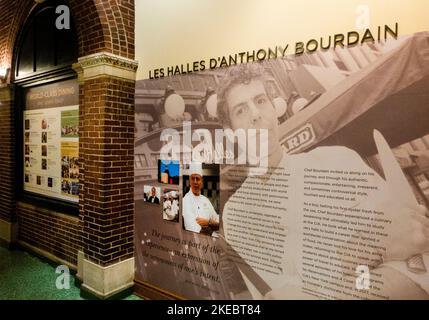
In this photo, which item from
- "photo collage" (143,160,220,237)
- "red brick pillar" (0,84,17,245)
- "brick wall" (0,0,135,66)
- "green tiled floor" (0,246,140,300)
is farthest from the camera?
"red brick pillar" (0,84,17,245)

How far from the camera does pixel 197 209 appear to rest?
318 cm

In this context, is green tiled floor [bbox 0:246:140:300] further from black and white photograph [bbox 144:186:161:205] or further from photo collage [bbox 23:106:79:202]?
black and white photograph [bbox 144:186:161:205]

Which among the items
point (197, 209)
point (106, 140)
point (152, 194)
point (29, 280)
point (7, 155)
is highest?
point (106, 140)

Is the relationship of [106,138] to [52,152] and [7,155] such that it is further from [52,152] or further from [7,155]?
[7,155]

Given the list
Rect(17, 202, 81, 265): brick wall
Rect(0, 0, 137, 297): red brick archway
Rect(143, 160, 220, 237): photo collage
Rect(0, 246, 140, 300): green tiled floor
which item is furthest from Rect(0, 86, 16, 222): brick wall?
Rect(143, 160, 220, 237): photo collage

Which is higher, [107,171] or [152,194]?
[107,171]

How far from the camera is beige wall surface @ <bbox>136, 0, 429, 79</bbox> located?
2184 mm

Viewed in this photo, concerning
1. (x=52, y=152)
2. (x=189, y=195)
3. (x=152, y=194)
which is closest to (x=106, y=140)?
(x=152, y=194)

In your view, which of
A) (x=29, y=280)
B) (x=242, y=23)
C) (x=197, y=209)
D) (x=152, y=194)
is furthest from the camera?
(x=29, y=280)

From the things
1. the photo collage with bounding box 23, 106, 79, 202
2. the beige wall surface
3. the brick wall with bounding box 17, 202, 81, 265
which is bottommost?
the brick wall with bounding box 17, 202, 81, 265

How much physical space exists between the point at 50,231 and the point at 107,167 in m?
1.97

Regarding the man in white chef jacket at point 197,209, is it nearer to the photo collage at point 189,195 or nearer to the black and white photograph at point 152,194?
the photo collage at point 189,195

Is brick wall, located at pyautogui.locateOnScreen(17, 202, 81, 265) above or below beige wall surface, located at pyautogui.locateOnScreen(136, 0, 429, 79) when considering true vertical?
below

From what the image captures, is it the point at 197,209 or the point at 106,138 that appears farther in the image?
the point at 106,138
